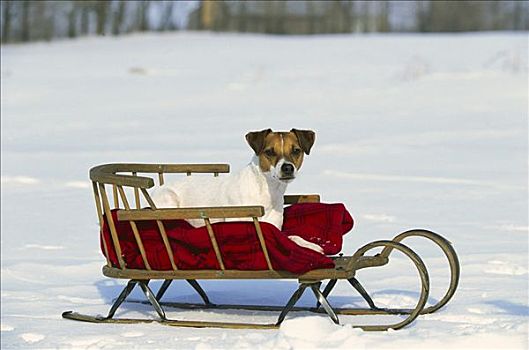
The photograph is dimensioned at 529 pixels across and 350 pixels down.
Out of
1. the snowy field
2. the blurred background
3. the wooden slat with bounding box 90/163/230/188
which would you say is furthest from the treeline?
the wooden slat with bounding box 90/163/230/188

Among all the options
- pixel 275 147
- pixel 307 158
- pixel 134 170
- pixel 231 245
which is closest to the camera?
pixel 231 245

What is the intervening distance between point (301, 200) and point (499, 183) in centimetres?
443

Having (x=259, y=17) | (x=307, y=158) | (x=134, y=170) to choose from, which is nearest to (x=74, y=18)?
(x=259, y=17)

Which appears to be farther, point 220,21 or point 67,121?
point 220,21

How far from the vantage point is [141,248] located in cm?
514

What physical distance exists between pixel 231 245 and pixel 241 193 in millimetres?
390

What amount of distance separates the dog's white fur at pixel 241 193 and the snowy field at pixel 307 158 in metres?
0.50

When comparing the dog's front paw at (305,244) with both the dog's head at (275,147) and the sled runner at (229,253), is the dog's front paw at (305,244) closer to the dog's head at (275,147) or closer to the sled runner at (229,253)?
the sled runner at (229,253)

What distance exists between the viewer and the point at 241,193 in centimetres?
530

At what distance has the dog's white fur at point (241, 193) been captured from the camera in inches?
207

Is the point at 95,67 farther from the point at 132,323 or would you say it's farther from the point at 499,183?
the point at 132,323

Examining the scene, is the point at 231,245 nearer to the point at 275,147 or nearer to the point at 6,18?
the point at 275,147

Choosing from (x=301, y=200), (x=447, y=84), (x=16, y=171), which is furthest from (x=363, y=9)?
(x=301, y=200)

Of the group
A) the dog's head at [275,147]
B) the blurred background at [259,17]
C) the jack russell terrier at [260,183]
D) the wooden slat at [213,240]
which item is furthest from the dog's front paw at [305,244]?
the blurred background at [259,17]
